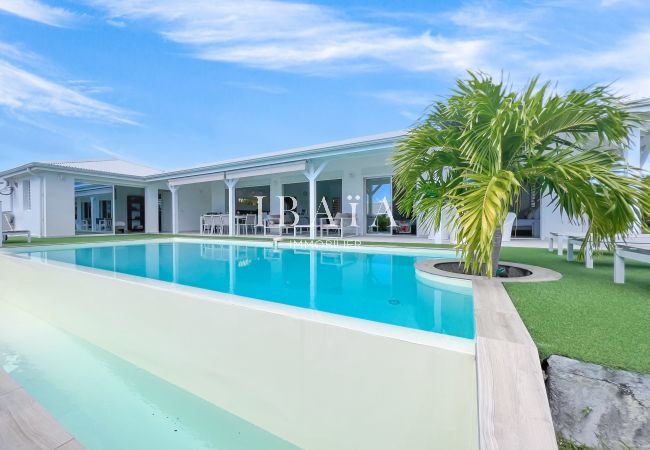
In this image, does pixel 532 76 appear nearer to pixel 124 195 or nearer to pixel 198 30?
pixel 198 30

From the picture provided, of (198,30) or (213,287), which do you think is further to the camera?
(198,30)

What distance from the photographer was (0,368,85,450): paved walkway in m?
1.46

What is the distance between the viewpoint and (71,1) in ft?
38.6

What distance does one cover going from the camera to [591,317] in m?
2.24

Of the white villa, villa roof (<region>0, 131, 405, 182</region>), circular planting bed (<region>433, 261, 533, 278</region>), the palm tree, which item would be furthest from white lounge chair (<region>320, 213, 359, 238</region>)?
the palm tree

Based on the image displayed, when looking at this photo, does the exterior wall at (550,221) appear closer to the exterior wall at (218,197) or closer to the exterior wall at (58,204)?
the exterior wall at (218,197)

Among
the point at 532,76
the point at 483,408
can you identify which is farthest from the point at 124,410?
the point at 532,76

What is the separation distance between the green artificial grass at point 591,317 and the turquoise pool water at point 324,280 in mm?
554

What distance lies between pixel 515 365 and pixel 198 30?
45.2ft

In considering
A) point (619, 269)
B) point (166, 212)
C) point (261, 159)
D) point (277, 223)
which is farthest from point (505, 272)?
point (166, 212)

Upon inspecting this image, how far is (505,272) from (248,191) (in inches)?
546

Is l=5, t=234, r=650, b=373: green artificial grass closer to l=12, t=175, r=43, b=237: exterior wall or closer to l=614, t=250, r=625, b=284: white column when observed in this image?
l=614, t=250, r=625, b=284: white column

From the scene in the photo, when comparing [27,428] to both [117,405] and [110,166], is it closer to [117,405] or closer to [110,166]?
[117,405]

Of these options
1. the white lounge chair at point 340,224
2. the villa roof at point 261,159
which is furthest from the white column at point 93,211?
the white lounge chair at point 340,224
